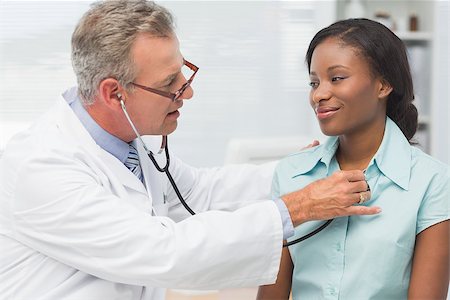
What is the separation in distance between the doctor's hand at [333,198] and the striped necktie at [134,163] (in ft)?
1.54

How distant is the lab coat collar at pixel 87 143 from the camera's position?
1462 mm

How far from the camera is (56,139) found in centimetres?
140

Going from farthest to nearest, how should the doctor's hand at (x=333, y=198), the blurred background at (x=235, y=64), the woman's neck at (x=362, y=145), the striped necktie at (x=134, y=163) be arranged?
the blurred background at (x=235, y=64)
the striped necktie at (x=134, y=163)
the woman's neck at (x=362, y=145)
the doctor's hand at (x=333, y=198)

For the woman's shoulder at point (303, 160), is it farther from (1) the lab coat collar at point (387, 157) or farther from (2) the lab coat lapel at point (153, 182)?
(2) the lab coat lapel at point (153, 182)

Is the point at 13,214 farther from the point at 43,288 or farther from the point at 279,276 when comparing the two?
the point at 279,276

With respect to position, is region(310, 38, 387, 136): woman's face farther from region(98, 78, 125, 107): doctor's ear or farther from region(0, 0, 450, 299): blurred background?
region(0, 0, 450, 299): blurred background

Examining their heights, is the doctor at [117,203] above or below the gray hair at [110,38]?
below

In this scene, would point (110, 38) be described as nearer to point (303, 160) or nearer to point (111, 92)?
point (111, 92)

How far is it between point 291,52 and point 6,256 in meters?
2.30

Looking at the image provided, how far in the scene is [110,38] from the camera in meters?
1.44

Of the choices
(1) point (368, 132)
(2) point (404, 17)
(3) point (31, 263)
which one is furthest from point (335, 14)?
(3) point (31, 263)

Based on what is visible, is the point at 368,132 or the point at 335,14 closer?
the point at 368,132

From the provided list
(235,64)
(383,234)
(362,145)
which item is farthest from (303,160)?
(235,64)

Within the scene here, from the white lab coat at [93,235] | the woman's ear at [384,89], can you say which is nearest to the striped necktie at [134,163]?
the white lab coat at [93,235]
